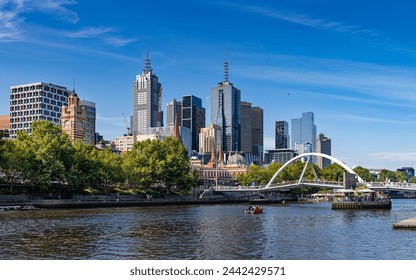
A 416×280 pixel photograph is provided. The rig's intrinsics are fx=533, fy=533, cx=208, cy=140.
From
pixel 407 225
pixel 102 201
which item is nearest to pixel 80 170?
pixel 102 201

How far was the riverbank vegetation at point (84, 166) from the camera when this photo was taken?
8943 centimetres

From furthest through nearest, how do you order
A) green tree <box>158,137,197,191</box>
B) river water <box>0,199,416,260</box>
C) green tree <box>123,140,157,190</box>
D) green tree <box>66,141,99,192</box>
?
green tree <box>158,137,197,191</box> < green tree <box>123,140,157,190</box> < green tree <box>66,141,99,192</box> < river water <box>0,199,416,260</box>

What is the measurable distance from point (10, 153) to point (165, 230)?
47.2 meters

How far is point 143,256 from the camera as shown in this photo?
31391 mm

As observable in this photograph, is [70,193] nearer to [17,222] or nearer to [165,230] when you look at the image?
[17,222]

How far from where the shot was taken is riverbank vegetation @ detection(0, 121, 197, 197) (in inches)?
3521

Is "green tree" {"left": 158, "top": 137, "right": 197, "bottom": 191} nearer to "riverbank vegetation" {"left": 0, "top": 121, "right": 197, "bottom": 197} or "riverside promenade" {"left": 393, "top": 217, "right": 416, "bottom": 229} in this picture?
"riverbank vegetation" {"left": 0, "top": 121, "right": 197, "bottom": 197}

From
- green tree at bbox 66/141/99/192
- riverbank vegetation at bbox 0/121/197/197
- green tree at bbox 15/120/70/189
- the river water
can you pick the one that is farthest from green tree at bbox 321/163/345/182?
the river water

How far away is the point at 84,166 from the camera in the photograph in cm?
10200

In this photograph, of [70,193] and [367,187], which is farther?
[367,187]

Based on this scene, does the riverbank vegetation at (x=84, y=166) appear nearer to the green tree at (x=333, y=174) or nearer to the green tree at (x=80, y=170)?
the green tree at (x=80, y=170)
